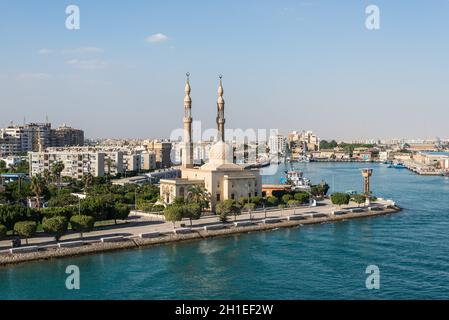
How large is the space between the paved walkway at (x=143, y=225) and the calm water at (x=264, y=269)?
1.93 meters

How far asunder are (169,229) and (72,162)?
30.2m

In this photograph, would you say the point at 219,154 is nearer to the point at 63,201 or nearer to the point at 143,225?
the point at 143,225

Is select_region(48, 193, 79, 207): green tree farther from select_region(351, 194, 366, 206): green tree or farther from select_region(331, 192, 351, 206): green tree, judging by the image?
select_region(351, 194, 366, 206): green tree

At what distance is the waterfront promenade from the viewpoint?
18.9 meters

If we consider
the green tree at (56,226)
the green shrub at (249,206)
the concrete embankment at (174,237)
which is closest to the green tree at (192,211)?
the concrete embankment at (174,237)

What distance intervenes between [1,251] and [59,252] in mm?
1922

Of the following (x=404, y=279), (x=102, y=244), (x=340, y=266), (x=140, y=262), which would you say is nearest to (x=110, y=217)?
(x=102, y=244)

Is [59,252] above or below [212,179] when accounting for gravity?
below

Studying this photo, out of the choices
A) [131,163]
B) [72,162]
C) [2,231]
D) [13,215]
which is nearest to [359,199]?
[13,215]

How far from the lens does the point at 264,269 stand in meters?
17.4

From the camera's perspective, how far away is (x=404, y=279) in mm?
15977

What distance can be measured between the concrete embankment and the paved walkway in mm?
743

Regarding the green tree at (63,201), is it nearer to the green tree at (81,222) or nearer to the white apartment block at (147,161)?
the green tree at (81,222)
